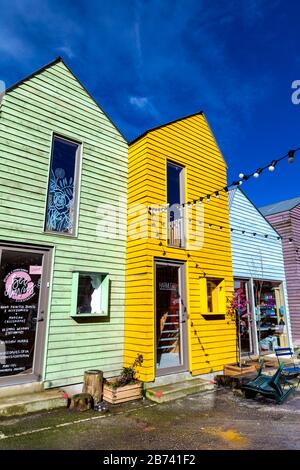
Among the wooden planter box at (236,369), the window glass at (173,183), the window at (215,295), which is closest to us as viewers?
the wooden planter box at (236,369)

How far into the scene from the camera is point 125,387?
522 centimetres

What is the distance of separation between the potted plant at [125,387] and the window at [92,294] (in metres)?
1.22

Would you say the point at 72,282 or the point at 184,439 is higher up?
the point at 72,282

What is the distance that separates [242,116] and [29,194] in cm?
691

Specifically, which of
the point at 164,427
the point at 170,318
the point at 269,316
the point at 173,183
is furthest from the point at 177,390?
the point at 269,316

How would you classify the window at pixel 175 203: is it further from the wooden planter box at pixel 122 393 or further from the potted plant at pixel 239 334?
the wooden planter box at pixel 122 393

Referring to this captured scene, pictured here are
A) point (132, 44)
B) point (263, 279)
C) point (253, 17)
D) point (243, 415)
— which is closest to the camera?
point (243, 415)

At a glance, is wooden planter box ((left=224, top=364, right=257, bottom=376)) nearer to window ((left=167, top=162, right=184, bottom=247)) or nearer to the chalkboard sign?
window ((left=167, top=162, right=184, bottom=247))

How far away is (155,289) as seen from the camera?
6.10 metres

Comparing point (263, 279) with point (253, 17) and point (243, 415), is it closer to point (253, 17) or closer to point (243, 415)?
point (243, 415)

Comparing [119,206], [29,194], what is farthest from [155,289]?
[29,194]

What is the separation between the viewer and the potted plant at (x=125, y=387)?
5.08 meters

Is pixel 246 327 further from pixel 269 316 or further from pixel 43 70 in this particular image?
pixel 43 70

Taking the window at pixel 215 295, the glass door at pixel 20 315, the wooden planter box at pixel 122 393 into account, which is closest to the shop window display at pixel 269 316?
the window at pixel 215 295
